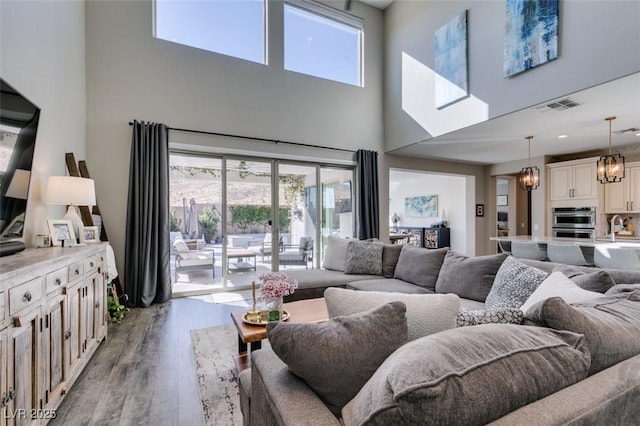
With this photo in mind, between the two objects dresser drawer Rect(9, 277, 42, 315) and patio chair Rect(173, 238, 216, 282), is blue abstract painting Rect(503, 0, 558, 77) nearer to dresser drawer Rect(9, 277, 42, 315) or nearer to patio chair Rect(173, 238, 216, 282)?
dresser drawer Rect(9, 277, 42, 315)

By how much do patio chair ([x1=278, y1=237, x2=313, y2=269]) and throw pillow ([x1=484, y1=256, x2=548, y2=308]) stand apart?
3.74m

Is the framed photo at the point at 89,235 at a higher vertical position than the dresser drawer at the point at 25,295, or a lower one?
higher

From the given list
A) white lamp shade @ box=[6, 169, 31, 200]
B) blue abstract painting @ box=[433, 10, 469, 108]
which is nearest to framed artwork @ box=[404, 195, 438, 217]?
blue abstract painting @ box=[433, 10, 469, 108]

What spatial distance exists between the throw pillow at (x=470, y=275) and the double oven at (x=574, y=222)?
4.28 metres

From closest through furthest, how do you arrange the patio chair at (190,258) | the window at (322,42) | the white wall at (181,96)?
the white wall at (181,96) → the patio chair at (190,258) → the window at (322,42)

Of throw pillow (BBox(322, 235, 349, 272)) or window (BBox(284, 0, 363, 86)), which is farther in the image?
window (BBox(284, 0, 363, 86))

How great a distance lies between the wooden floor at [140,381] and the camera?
1.85 metres

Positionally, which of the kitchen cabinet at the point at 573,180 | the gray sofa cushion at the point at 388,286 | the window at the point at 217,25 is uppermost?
the window at the point at 217,25

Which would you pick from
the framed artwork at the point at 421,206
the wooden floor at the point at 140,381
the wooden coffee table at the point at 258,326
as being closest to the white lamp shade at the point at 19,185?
the wooden floor at the point at 140,381

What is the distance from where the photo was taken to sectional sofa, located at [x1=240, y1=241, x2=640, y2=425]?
644 mm

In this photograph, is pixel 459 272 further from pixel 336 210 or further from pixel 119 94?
pixel 119 94

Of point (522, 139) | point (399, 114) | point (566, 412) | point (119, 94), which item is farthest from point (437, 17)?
point (566, 412)

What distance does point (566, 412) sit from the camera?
27.3 inches

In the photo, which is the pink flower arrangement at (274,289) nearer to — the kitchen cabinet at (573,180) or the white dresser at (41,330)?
the white dresser at (41,330)
